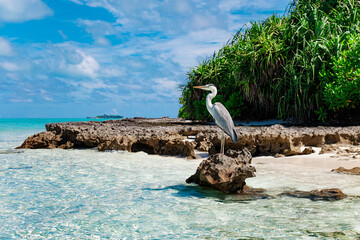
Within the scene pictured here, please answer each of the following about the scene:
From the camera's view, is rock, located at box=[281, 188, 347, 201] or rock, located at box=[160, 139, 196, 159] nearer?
rock, located at box=[281, 188, 347, 201]

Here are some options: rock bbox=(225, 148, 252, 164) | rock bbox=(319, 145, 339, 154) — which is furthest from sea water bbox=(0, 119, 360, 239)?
rock bbox=(319, 145, 339, 154)

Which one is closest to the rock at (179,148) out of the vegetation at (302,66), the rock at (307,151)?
the rock at (307,151)

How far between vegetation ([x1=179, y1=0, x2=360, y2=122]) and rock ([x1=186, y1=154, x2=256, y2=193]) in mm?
6256

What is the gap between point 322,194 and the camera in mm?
3721

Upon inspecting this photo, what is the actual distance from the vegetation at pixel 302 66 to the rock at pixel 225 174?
626 centimetres

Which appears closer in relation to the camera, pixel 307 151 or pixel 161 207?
pixel 161 207

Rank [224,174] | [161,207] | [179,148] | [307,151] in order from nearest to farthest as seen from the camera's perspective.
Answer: [161,207]
[224,174]
[307,151]
[179,148]

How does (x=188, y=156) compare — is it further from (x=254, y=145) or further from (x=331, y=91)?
(x=331, y=91)

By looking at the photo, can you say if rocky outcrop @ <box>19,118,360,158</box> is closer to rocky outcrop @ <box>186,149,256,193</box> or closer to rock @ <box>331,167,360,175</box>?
rock @ <box>331,167,360,175</box>

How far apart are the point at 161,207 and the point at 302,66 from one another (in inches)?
312

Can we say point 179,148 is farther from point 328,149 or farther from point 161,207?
point 161,207

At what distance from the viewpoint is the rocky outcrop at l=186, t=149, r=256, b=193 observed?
3.80 meters

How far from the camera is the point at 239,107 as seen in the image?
13008mm

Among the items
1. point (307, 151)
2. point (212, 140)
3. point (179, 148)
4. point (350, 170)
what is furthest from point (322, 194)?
point (179, 148)
